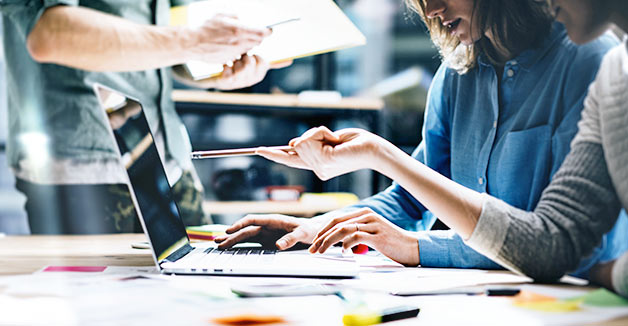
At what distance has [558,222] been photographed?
747mm

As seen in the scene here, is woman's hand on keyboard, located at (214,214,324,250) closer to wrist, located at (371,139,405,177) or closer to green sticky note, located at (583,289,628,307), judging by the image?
wrist, located at (371,139,405,177)

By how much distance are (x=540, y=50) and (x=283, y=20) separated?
18.5 inches

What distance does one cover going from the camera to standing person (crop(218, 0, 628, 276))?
2.56 feet

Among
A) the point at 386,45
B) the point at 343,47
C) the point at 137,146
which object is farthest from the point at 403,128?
the point at 137,146

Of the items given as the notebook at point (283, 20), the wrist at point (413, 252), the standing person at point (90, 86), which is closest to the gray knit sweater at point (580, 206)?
the wrist at point (413, 252)

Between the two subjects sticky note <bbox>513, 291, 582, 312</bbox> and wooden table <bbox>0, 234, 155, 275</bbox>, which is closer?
sticky note <bbox>513, 291, 582, 312</bbox>

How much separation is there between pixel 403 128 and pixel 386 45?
0.23m

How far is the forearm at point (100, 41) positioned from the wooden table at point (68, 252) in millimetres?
361

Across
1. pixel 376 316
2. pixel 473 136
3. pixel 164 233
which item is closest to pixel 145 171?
pixel 164 233

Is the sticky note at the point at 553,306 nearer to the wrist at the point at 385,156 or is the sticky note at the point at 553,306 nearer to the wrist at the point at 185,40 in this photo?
the wrist at the point at 385,156

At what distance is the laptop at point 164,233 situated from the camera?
772 mm

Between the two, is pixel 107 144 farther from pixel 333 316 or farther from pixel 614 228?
pixel 614 228

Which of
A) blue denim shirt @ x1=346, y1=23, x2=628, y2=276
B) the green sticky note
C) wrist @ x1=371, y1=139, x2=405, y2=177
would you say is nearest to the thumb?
blue denim shirt @ x1=346, y1=23, x2=628, y2=276

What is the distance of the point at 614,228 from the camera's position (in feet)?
2.41
